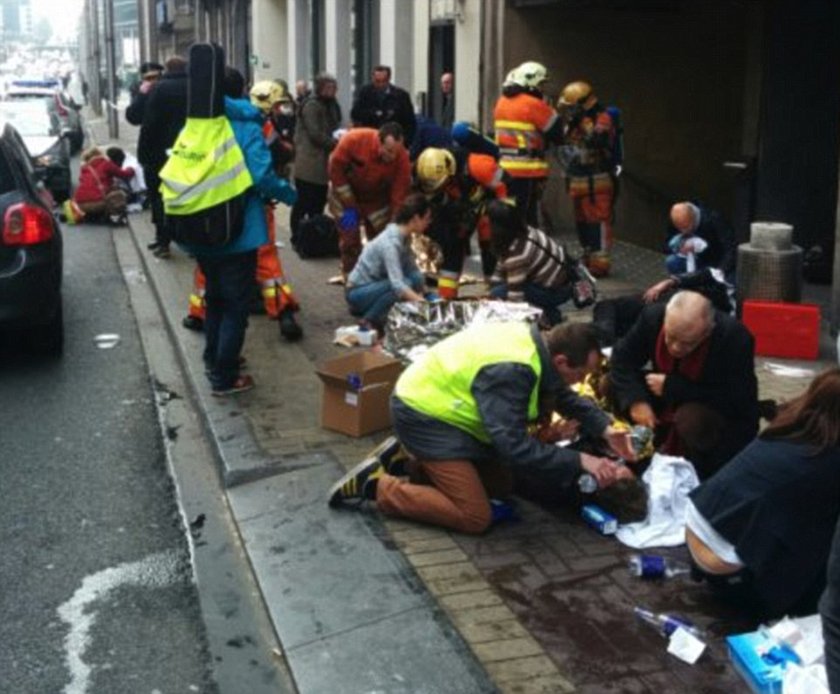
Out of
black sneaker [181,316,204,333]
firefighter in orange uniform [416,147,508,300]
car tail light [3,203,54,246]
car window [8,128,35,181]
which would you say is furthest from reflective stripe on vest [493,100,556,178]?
car tail light [3,203,54,246]

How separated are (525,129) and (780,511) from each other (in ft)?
24.3

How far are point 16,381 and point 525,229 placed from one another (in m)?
3.49

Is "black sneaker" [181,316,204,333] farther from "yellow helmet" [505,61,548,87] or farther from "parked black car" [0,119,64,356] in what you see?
"yellow helmet" [505,61,548,87]

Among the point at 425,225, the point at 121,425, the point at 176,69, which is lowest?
the point at 121,425

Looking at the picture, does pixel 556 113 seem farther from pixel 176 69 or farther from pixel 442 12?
pixel 442 12

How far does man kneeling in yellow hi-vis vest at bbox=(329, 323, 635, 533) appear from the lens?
550cm

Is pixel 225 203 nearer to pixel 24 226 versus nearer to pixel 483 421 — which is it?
pixel 24 226

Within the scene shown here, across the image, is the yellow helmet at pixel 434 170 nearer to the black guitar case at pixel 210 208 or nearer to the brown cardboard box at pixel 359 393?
the black guitar case at pixel 210 208

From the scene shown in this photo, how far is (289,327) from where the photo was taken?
9625mm

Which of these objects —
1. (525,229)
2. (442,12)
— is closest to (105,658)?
(525,229)

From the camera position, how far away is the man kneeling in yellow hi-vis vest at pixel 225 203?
26.0 ft

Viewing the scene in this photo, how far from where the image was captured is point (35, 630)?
5.25 meters

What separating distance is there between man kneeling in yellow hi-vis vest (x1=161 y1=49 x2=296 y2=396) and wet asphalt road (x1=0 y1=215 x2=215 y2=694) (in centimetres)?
78

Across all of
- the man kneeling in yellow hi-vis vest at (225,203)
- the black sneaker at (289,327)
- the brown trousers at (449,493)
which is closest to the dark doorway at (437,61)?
the black sneaker at (289,327)
